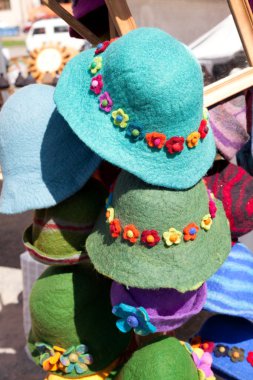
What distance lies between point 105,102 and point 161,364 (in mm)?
484

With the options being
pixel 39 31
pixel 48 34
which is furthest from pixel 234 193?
pixel 39 31

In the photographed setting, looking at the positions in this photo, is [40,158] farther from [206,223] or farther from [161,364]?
[161,364]

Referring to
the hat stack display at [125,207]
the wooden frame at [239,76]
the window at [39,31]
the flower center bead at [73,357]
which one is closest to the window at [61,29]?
the window at [39,31]

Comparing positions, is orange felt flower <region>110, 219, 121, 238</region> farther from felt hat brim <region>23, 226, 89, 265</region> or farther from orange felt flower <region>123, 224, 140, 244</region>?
felt hat brim <region>23, 226, 89, 265</region>

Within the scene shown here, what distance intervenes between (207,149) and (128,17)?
0.42 metres

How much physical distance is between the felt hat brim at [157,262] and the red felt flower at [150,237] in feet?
0.04

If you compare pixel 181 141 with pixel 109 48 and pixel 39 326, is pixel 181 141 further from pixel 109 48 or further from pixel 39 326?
pixel 39 326

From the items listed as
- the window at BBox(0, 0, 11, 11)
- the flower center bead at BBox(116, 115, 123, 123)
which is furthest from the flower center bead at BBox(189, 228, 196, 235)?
the window at BBox(0, 0, 11, 11)

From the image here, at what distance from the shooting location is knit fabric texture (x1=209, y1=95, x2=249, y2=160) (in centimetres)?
103

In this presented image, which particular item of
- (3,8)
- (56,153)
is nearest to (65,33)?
(56,153)

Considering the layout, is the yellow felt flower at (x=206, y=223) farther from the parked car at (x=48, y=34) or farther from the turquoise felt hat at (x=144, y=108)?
the parked car at (x=48, y=34)

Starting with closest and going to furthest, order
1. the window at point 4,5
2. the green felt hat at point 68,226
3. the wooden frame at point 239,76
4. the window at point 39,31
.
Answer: the green felt hat at point 68,226 < the wooden frame at point 239,76 < the window at point 39,31 < the window at point 4,5

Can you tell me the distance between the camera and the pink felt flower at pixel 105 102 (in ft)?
2.49

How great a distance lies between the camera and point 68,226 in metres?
0.93
